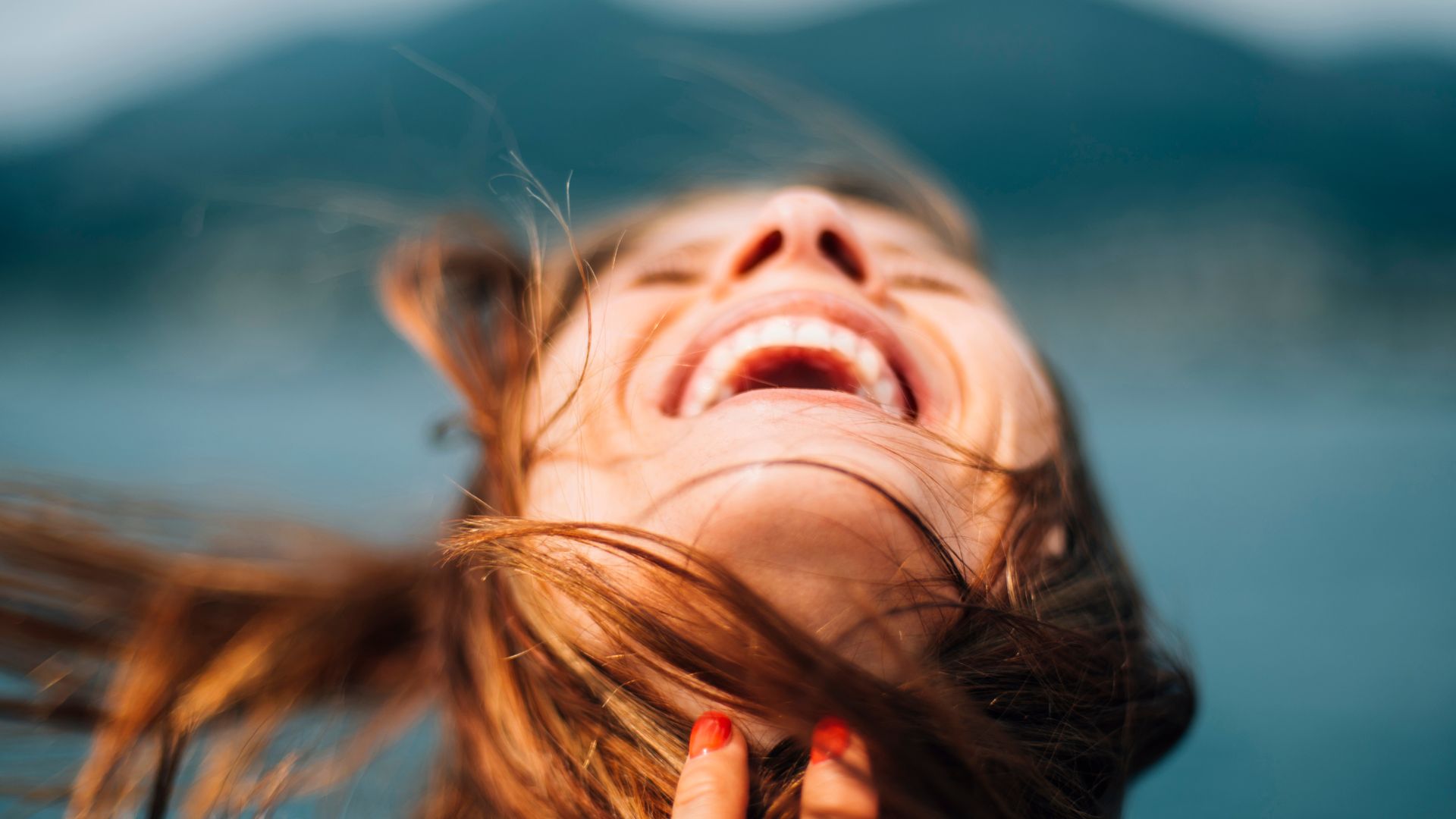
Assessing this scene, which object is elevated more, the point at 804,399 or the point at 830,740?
the point at 804,399

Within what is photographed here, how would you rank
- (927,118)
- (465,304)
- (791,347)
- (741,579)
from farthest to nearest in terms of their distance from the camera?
(927,118) < (465,304) < (791,347) < (741,579)

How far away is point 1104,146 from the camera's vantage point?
4.75 m

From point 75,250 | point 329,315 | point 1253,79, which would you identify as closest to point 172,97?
point 75,250

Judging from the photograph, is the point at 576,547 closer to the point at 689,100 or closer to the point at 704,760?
the point at 704,760

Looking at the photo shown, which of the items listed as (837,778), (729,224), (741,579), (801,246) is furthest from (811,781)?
(729,224)

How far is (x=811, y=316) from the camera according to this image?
1.88 feet

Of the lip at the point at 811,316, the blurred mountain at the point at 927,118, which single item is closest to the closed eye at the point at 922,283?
the lip at the point at 811,316

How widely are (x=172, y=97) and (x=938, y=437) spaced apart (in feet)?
24.1

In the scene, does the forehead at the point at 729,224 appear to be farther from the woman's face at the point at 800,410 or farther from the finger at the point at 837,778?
the finger at the point at 837,778

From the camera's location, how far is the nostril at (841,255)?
612 millimetres

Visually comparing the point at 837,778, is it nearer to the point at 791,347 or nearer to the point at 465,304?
the point at 791,347

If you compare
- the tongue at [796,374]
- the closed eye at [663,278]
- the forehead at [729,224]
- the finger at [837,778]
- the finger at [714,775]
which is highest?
the forehead at [729,224]

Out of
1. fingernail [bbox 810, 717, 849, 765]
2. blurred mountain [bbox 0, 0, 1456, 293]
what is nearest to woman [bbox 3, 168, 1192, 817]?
fingernail [bbox 810, 717, 849, 765]

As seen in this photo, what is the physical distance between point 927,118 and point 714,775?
5.51 metres
